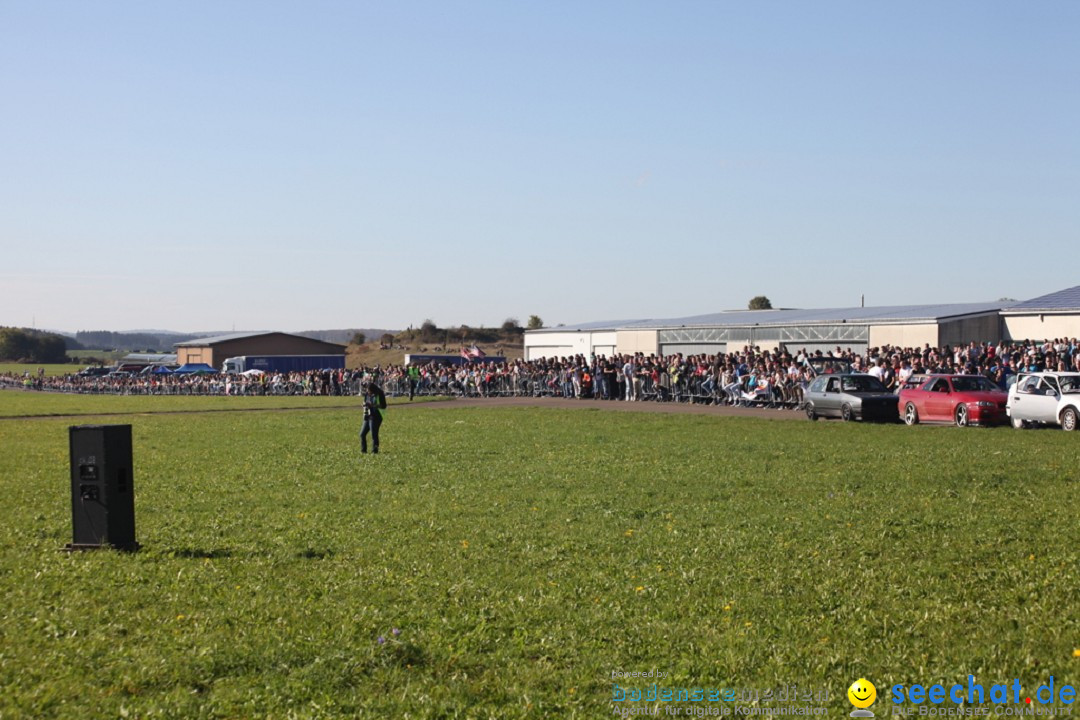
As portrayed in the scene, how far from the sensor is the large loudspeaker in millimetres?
10766

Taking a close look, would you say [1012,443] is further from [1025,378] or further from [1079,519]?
[1079,519]

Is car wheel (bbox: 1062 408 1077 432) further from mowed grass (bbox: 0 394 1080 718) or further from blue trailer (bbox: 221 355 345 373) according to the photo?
blue trailer (bbox: 221 355 345 373)

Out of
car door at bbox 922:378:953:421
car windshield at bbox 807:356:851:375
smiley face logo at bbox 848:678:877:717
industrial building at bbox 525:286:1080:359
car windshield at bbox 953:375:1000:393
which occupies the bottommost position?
smiley face logo at bbox 848:678:877:717

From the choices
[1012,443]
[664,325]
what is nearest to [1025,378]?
[1012,443]

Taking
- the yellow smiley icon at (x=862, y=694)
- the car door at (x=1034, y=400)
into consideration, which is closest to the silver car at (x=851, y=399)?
the car door at (x=1034, y=400)

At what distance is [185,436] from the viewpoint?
28.7 m

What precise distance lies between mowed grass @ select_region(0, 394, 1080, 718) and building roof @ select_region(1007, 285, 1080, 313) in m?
29.9

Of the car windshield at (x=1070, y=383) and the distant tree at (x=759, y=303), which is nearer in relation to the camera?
the car windshield at (x=1070, y=383)

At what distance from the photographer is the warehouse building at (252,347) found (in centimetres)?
12494

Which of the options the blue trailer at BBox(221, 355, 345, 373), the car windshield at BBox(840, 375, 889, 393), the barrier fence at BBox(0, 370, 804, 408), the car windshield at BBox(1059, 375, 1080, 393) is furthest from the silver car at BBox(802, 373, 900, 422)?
the blue trailer at BBox(221, 355, 345, 373)

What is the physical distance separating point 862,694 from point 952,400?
24.6 meters

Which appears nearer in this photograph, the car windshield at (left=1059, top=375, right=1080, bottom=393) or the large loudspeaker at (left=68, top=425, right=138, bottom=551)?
the large loudspeaker at (left=68, top=425, right=138, bottom=551)

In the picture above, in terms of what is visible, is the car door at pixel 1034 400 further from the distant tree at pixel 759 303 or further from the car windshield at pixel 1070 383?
the distant tree at pixel 759 303

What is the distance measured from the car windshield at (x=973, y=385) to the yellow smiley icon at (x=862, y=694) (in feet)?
81.1
